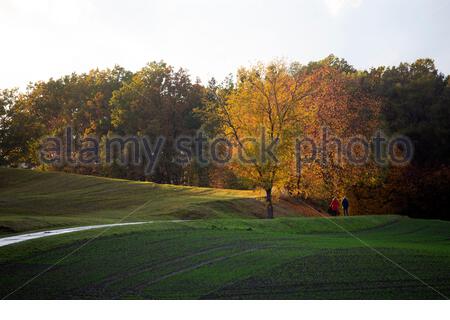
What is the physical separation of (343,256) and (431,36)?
3132 centimetres

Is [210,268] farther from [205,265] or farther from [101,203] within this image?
[101,203]

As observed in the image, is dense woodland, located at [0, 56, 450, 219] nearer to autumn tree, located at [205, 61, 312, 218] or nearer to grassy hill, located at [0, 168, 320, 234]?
autumn tree, located at [205, 61, 312, 218]

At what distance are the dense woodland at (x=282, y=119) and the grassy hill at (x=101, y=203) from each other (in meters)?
3.09

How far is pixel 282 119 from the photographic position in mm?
34469

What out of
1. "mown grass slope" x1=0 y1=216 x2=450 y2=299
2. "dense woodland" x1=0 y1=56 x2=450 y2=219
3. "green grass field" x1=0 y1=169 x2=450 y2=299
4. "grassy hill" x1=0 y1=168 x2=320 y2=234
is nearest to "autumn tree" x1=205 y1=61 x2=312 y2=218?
"dense woodland" x1=0 y1=56 x2=450 y2=219

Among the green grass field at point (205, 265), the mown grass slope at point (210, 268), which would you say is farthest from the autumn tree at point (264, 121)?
the mown grass slope at point (210, 268)

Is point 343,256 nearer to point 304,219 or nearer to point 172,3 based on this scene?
point 304,219

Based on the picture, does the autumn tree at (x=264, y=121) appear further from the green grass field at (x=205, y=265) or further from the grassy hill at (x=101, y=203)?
the green grass field at (x=205, y=265)

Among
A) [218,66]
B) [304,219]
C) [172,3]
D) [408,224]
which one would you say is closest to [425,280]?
[304,219]

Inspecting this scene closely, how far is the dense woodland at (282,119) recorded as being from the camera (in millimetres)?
34531

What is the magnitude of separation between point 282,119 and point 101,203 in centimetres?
1588

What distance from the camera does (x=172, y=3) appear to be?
149 feet

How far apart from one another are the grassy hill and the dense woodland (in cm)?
309

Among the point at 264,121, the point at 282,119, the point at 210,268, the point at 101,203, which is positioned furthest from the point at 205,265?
the point at 101,203
